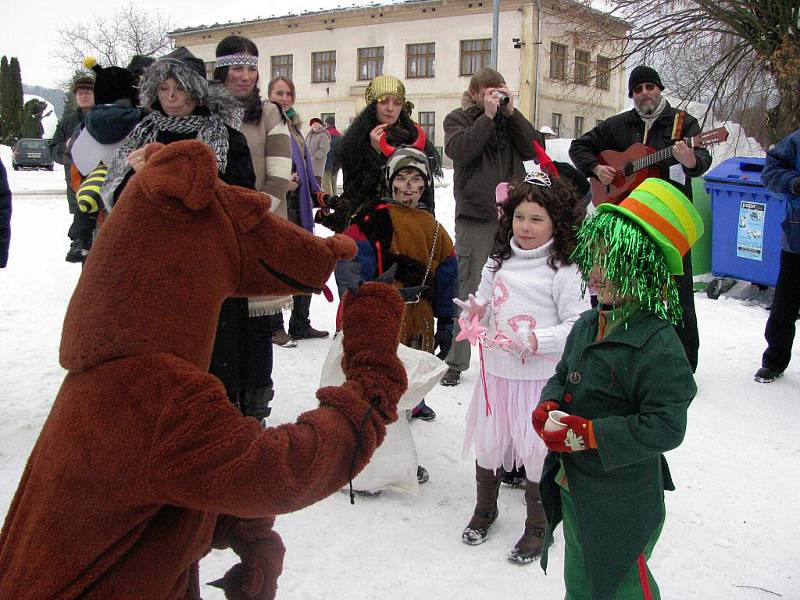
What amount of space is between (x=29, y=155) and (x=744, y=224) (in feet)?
96.0

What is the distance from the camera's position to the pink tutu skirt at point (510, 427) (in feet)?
10.7

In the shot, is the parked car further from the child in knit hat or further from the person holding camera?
the child in knit hat

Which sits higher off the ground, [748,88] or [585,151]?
[748,88]

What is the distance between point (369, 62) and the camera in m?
37.3

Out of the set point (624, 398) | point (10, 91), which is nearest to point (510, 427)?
point (624, 398)

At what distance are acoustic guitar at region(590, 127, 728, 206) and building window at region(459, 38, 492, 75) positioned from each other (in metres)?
30.3

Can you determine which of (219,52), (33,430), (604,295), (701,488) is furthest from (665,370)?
(33,430)

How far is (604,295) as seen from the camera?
7.39ft

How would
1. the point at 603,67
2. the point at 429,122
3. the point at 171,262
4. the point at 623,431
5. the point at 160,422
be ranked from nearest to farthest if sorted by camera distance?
the point at 160,422 → the point at 171,262 → the point at 623,431 → the point at 603,67 → the point at 429,122

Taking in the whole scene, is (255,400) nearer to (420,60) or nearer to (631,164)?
(631,164)

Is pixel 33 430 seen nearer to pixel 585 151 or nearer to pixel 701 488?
pixel 701 488

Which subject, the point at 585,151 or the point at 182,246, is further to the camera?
the point at 585,151

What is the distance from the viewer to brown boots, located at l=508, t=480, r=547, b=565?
3.15 metres

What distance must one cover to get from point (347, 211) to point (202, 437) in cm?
317
